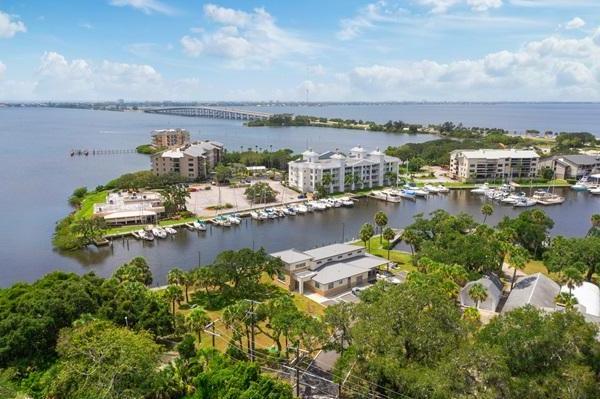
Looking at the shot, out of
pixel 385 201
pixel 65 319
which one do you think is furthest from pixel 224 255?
pixel 385 201

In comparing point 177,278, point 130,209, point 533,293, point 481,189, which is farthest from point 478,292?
point 481,189

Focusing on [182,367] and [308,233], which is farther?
[308,233]

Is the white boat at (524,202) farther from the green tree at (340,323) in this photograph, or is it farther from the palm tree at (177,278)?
the green tree at (340,323)

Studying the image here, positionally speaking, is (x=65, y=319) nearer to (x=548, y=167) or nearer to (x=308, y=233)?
(x=308, y=233)

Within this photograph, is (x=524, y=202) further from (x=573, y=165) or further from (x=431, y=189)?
(x=573, y=165)

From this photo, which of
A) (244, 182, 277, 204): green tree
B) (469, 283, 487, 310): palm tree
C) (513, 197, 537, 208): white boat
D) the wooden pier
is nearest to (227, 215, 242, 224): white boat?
(244, 182, 277, 204): green tree

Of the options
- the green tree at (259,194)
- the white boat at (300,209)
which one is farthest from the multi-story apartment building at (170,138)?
the white boat at (300,209)
